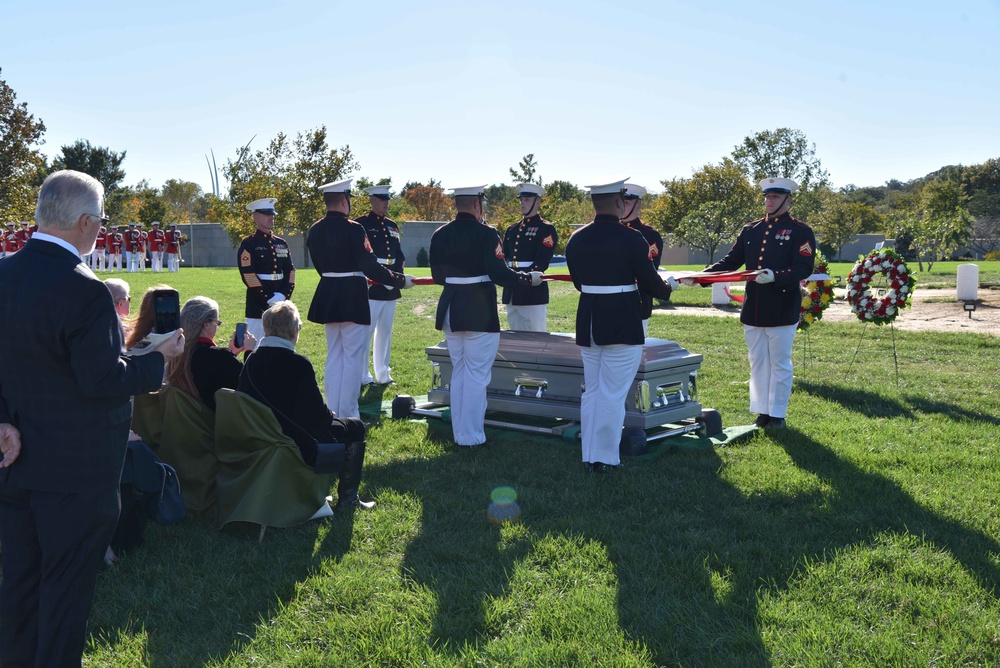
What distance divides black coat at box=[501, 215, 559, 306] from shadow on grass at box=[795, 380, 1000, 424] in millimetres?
→ 3134

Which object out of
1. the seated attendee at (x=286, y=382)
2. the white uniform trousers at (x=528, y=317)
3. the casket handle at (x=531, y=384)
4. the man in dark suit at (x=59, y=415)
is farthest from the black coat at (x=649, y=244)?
the man in dark suit at (x=59, y=415)

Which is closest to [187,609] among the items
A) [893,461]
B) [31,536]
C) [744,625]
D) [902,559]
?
[31,536]

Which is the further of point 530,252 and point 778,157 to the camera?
point 778,157

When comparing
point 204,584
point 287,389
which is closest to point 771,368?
point 287,389

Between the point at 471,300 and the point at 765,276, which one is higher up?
the point at 765,276

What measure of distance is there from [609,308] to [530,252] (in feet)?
10.00

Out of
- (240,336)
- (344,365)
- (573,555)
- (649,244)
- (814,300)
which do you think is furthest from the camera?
(814,300)

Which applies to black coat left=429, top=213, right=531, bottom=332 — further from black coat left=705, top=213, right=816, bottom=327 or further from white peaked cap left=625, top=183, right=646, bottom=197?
black coat left=705, top=213, right=816, bottom=327

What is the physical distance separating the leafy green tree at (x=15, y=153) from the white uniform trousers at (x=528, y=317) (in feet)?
66.0

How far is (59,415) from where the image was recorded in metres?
2.71

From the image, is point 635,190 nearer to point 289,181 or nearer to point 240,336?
point 240,336

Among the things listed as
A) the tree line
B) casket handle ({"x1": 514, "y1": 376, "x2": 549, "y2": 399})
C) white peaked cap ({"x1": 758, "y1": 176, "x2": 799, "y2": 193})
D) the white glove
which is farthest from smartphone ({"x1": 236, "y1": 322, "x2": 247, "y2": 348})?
the tree line

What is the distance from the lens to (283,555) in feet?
14.8

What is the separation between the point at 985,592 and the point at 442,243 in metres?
4.57
